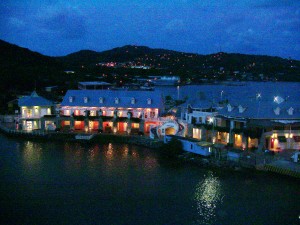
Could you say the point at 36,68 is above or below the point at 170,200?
above

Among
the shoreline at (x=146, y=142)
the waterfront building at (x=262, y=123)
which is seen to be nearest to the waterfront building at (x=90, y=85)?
the shoreline at (x=146, y=142)

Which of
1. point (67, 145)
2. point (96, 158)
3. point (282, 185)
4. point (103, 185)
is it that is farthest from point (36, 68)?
point (282, 185)

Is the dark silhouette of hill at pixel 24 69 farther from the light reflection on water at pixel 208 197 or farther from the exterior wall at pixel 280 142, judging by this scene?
the light reflection on water at pixel 208 197

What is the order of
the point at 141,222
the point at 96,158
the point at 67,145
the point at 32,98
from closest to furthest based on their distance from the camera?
the point at 141,222
the point at 96,158
the point at 67,145
the point at 32,98

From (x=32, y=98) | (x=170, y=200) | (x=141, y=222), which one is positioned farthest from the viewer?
(x=32, y=98)

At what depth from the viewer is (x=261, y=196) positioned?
20.6m

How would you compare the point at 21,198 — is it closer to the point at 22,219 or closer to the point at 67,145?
the point at 22,219

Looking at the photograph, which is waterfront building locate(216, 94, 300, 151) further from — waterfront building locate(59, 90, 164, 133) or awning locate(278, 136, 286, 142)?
waterfront building locate(59, 90, 164, 133)

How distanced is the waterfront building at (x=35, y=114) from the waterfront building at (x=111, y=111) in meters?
1.83

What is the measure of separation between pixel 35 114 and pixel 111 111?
9153 millimetres

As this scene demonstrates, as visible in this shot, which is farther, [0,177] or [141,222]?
[0,177]

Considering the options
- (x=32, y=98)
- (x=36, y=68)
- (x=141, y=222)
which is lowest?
(x=141, y=222)

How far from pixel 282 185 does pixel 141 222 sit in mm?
9902

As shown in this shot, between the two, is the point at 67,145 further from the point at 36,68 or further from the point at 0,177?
the point at 36,68
